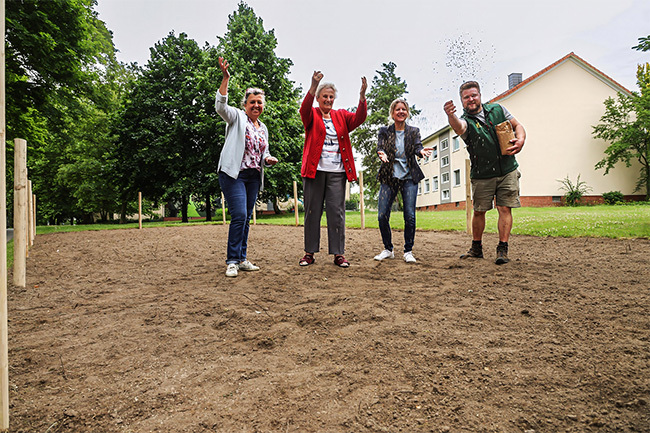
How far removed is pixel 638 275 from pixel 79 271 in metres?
6.67

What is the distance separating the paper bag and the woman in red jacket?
165cm

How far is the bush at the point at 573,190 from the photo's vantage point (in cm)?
2834

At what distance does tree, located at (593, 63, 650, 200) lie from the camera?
27.8 m

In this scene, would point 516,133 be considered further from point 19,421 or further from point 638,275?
point 19,421

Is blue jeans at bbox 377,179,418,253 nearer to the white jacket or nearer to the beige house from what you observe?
the white jacket

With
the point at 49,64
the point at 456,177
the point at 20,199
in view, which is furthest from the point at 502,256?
the point at 456,177

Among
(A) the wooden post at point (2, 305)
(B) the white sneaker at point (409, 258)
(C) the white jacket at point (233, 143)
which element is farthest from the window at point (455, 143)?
(A) the wooden post at point (2, 305)

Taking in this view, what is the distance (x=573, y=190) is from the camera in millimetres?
28688

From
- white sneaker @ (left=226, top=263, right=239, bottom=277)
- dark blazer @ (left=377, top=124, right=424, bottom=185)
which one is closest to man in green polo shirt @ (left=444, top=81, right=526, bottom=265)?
dark blazer @ (left=377, top=124, right=424, bottom=185)

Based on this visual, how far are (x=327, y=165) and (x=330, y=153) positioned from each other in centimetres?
15

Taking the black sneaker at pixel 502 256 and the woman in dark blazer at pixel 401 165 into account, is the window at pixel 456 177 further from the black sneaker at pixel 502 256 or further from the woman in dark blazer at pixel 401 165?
the black sneaker at pixel 502 256

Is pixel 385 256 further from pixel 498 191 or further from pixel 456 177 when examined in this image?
pixel 456 177

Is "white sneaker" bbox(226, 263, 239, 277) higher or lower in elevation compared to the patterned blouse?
lower

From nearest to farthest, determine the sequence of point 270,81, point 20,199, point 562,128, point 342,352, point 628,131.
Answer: point 342,352
point 20,199
point 270,81
point 628,131
point 562,128
